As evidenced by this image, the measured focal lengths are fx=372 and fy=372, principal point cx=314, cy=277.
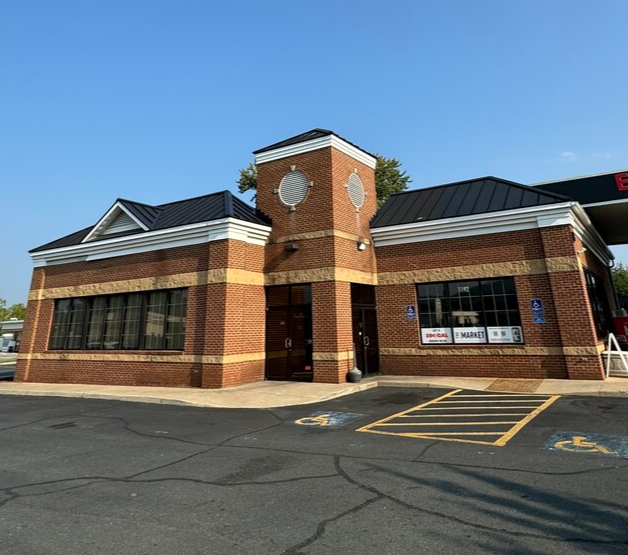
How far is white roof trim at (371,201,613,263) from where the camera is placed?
12.1m

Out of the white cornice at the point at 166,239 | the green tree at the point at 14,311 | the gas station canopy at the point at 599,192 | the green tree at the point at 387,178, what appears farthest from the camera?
the green tree at the point at 14,311

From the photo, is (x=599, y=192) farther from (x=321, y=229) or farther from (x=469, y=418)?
(x=469, y=418)

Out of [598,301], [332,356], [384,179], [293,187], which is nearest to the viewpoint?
[332,356]

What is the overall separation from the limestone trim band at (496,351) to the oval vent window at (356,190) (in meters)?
5.89

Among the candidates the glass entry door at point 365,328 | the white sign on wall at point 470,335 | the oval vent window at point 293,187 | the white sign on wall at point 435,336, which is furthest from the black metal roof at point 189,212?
the white sign on wall at point 470,335

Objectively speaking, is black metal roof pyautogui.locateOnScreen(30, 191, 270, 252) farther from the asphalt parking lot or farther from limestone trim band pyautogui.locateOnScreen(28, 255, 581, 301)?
the asphalt parking lot

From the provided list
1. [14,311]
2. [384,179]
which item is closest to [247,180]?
[384,179]

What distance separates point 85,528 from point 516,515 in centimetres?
408

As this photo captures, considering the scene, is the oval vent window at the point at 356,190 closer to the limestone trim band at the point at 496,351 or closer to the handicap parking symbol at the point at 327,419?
the limestone trim band at the point at 496,351

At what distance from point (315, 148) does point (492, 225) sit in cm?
707

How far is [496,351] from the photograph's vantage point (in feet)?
41.3

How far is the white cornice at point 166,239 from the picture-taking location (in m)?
13.2

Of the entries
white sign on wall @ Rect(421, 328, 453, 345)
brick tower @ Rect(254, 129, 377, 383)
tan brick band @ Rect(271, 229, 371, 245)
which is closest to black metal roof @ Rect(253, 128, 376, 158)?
brick tower @ Rect(254, 129, 377, 383)

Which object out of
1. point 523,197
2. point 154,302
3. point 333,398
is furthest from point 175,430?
point 523,197
